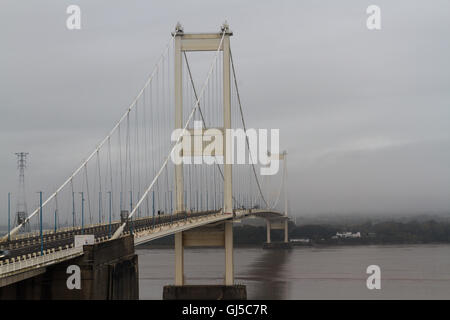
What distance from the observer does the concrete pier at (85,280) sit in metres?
15.5

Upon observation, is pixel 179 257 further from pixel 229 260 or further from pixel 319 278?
pixel 319 278

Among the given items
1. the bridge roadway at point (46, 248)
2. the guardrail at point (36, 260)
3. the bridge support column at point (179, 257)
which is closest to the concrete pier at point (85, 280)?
the guardrail at point (36, 260)

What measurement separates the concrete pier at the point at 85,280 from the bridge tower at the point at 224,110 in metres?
13.8

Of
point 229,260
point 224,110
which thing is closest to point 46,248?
point 229,260

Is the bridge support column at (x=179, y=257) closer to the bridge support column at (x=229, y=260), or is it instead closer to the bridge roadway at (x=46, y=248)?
the bridge support column at (x=229, y=260)

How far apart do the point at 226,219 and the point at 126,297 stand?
14032mm

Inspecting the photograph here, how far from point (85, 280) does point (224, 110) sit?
1875 centimetres

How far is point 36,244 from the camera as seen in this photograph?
62.1 feet

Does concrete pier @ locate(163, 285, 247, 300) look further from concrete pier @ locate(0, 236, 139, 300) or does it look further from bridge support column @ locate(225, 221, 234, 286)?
concrete pier @ locate(0, 236, 139, 300)

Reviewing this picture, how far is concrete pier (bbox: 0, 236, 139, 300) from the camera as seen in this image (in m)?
15.5

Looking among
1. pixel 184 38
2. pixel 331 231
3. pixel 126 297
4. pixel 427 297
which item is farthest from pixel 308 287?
pixel 331 231

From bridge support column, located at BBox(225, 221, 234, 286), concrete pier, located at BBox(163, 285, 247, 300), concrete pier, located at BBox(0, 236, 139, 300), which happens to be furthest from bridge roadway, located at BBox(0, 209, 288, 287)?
bridge support column, located at BBox(225, 221, 234, 286)

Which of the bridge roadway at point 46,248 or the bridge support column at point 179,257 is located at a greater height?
the bridge roadway at point 46,248

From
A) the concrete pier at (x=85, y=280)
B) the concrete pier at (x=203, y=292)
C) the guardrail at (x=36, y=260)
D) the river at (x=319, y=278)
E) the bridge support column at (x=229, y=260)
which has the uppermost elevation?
the guardrail at (x=36, y=260)
